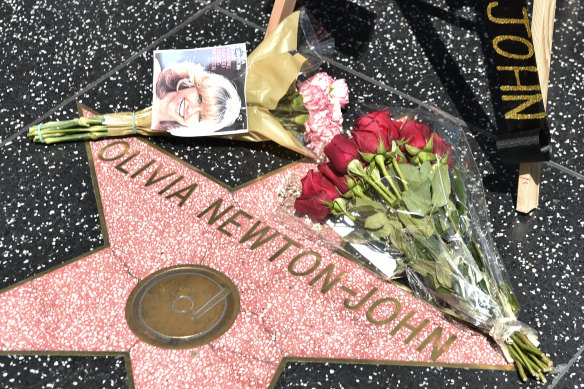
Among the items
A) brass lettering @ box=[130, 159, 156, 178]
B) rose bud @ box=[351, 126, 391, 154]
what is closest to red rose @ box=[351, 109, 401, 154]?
rose bud @ box=[351, 126, 391, 154]

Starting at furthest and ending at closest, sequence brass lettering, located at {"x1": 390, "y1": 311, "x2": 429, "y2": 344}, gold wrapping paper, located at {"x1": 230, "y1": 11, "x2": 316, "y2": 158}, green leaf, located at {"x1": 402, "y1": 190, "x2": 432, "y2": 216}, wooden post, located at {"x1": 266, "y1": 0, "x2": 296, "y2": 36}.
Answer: wooden post, located at {"x1": 266, "y1": 0, "x2": 296, "y2": 36} < gold wrapping paper, located at {"x1": 230, "y1": 11, "x2": 316, "y2": 158} < brass lettering, located at {"x1": 390, "y1": 311, "x2": 429, "y2": 344} < green leaf, located at {"x1": 402, "y1": 190, "x2": 432, "y2": 216}

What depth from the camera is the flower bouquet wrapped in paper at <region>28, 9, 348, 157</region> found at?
2.13 m

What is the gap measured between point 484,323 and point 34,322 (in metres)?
1.08

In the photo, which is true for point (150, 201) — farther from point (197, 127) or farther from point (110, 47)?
point (110, 47)

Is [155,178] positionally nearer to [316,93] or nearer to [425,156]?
[316,93]

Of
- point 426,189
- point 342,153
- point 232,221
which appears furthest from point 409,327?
point 232,221

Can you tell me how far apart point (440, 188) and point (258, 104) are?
2.20 feet

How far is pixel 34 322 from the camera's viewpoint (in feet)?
6.04

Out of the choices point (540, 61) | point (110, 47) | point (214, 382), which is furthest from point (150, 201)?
point (540, 61)

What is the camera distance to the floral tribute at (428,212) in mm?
1705

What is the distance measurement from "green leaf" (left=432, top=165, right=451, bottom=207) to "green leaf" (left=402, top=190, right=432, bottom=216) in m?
0.02

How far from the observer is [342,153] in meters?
1.79

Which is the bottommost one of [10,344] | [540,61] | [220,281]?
[10,344]

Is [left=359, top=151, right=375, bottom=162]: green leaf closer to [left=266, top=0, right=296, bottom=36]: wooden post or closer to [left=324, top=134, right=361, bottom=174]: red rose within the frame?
[left=324, top=134, right=361, bottom=174]: red rose
